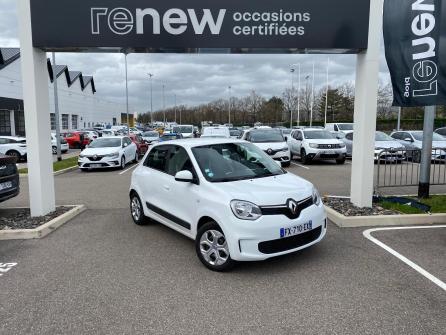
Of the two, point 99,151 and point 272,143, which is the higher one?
point 272,143

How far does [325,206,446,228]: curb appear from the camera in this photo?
645 cm

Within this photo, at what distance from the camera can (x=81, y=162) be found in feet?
51.3

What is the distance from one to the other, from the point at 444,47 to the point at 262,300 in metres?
5.38

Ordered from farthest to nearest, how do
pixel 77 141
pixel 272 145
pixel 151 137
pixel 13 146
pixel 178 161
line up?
pixel 77 141, pixel 151 137, pixel 13 146, pixel 272 145, pixel 178 161

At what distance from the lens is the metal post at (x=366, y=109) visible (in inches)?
274

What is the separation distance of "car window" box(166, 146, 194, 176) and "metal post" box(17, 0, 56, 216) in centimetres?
288

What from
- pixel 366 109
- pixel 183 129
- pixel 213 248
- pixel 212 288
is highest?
pixel 366 109

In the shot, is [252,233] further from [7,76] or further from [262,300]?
[7,76]

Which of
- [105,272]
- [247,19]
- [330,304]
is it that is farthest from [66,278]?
[247,19]

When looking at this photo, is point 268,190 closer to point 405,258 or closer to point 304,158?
point 405,258

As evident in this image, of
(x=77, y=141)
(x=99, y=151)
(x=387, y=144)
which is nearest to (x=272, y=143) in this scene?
(x=387, y=144)

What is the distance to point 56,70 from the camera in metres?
36.8

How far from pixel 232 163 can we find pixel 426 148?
469 centimetres

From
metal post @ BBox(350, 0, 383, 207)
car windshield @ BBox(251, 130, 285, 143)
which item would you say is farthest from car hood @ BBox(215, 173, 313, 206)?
car windshield @ BBox(251, 130, 285, 143)
